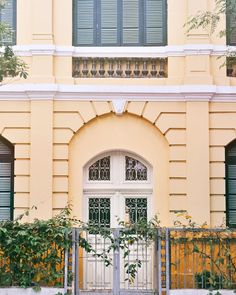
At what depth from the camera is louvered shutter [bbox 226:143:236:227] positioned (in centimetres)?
1503

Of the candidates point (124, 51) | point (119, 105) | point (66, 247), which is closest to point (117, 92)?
point (119, 105)

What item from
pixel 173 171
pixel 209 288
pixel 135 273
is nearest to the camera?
pixel 209 288

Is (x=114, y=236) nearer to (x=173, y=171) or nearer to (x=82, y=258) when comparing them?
(x=82, y=258)

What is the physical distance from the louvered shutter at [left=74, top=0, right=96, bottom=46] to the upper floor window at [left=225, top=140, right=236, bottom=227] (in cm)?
380

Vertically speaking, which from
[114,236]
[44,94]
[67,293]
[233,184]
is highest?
[44,94]

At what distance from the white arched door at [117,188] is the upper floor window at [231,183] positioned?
167 centimetres

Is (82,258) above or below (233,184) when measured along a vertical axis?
below

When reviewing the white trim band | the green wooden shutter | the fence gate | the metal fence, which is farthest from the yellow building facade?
the metal fence

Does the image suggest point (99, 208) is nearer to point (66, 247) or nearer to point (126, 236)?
point (126, 236)

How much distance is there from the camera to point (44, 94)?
1491cm

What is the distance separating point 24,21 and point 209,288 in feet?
23.1

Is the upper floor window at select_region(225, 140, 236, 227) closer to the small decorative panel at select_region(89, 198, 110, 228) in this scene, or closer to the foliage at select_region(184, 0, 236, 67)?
the foliage at select_region(184, 0, 236, 67)

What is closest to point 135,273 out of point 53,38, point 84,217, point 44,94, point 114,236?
point 114,236

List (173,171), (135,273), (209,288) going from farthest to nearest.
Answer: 1. (173,171)
2. (135,273)
3. (209,288)
